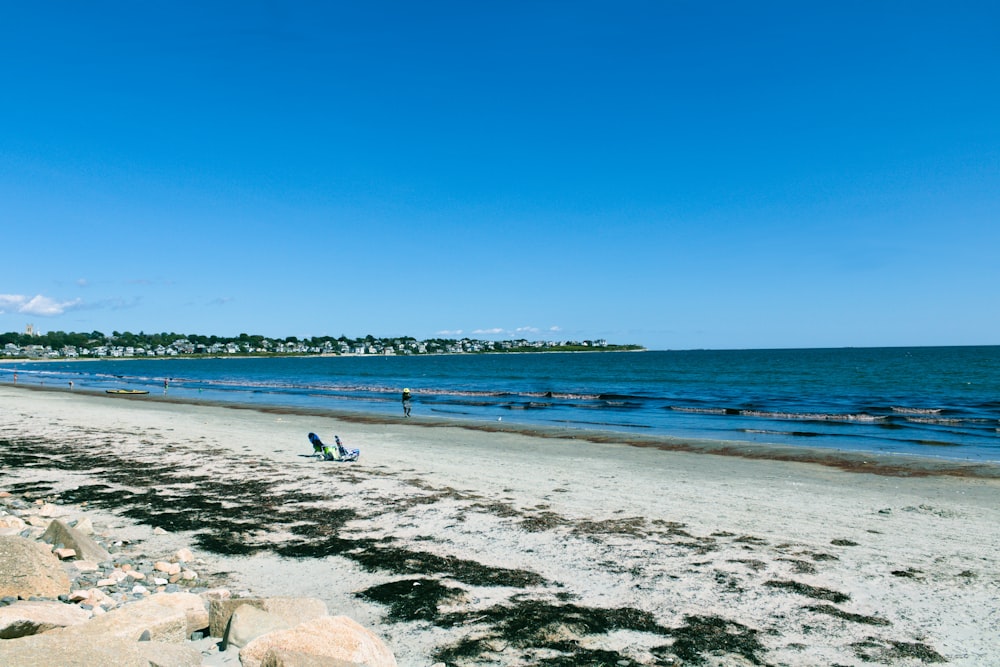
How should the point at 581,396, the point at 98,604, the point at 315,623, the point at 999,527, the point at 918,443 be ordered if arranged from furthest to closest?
the point at 581,396, the point at 918,443, the point at 999,527, the point at 98,604, the point at 315,623

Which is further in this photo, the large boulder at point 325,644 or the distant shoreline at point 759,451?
the distant shoreline at point 759,451

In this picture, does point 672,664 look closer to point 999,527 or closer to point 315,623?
point 315,623

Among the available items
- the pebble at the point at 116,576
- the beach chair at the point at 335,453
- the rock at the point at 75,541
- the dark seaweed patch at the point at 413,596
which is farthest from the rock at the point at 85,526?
the beach chair at the point at 335,453

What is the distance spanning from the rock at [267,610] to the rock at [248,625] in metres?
0.05

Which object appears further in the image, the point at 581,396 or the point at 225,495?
the point at 581,396

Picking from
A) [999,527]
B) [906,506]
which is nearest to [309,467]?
[906,506]

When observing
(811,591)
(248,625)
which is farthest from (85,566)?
(811,591)

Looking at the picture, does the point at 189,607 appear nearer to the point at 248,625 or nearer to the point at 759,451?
the point at 248,625

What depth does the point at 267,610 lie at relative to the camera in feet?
18.3

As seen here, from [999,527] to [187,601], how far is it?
1172 centimetres

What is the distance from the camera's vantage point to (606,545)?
29.2 ft

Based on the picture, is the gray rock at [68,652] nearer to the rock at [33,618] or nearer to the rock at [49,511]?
the rock at [33,618]

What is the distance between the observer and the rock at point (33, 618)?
459 cm

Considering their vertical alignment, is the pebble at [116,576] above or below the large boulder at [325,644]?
below
